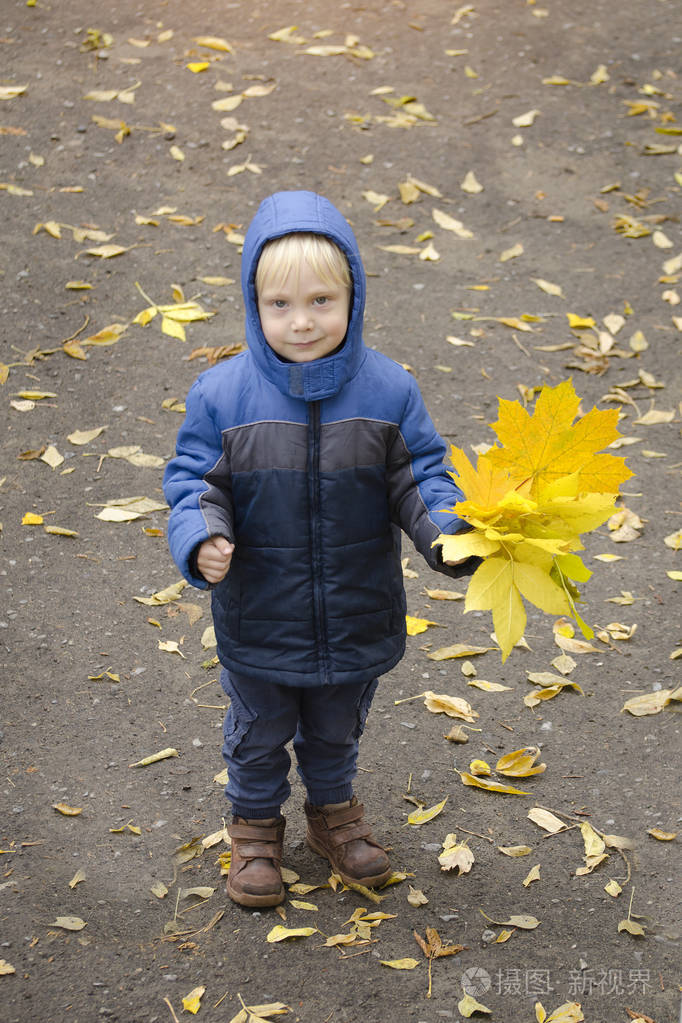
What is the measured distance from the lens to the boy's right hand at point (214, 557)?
2055 mm

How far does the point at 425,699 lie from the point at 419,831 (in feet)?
1.75

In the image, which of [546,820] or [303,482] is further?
[546,820]

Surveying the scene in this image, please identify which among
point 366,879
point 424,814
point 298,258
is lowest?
point 424,814

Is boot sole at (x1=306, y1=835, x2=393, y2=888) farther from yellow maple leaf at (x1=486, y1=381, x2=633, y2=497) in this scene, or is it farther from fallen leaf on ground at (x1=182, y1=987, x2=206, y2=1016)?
yellow maple leaf at (x1=486, y1=381, x2=633, y2=497)

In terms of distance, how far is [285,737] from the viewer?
245cm

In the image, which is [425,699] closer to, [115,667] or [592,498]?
[115,667]

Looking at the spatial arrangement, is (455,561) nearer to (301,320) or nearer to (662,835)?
(301,320)

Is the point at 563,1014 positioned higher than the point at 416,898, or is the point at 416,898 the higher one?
the point at 563,1014

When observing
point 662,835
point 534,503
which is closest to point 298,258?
point 534,503

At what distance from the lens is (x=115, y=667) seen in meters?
3.32

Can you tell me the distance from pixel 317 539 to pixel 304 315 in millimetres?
463

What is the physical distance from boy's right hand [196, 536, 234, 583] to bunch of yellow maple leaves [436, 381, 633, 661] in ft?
1.43

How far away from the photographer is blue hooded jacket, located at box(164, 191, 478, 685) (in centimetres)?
216

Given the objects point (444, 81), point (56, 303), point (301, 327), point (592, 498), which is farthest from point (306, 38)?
point (592, 498)
